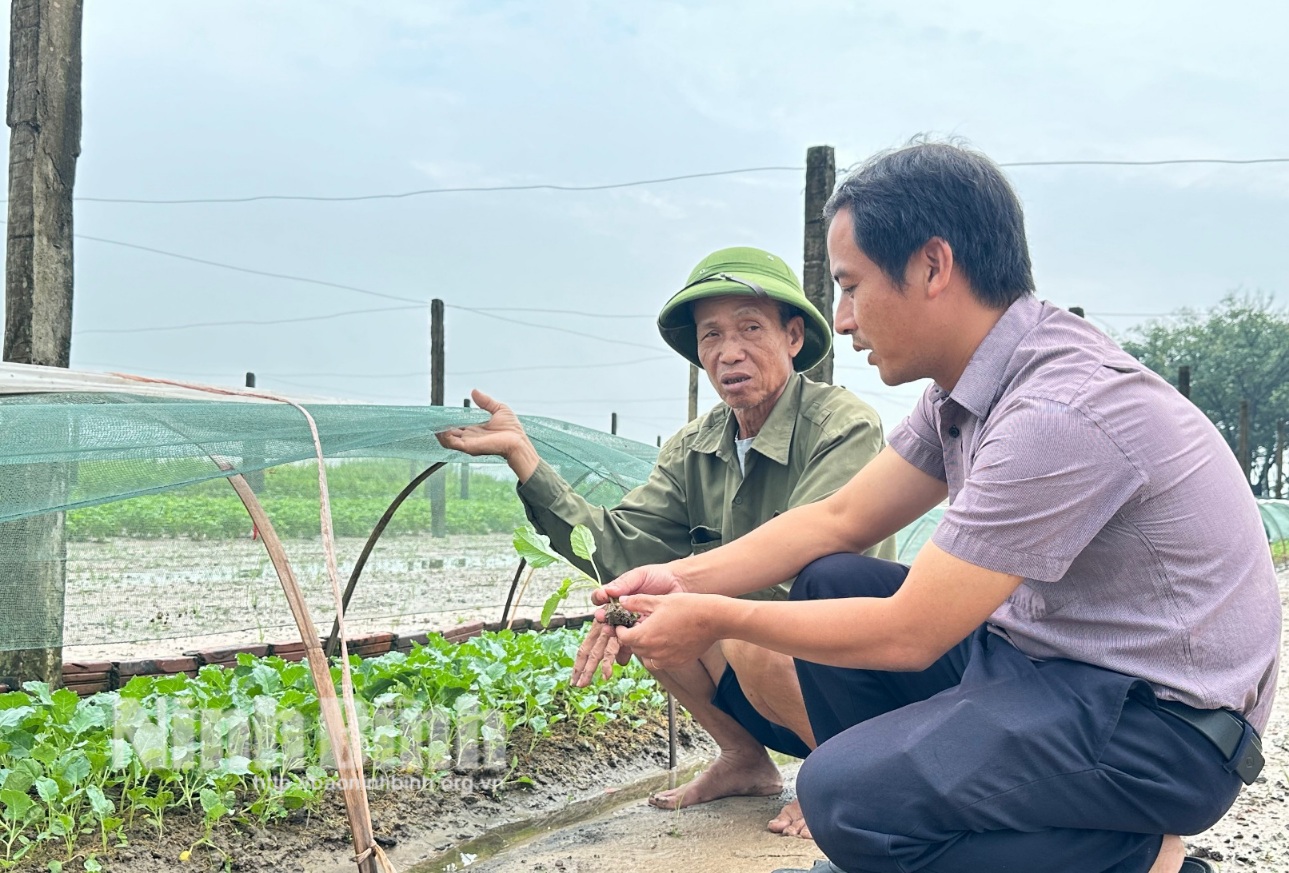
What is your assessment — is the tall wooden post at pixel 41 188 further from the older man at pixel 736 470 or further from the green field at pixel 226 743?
the older man at pixel 736 470

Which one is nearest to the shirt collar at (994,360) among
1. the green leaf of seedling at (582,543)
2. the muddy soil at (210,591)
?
the green leaf of seedling at (582,543)

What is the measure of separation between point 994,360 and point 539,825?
200 centimetres

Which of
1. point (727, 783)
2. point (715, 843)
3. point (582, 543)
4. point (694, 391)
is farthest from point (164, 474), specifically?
point (694, 391)

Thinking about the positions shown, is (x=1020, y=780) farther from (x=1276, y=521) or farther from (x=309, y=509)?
(x=1276, y=521)

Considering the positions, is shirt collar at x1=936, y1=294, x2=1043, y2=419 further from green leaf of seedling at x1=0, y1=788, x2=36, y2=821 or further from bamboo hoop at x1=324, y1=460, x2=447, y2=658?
green leaf of seedling at x1=0, y1=788, x2=36, y2=821

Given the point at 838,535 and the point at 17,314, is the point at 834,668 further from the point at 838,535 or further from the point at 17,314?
the point at 17,314

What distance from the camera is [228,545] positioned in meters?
4.36

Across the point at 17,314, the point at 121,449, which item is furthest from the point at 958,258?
the point at 17,314

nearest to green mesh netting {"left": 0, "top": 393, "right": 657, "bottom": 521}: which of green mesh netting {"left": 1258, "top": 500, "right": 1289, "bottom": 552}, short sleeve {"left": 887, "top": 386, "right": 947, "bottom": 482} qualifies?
short sleeve {"left": 887, "top": 386, "right": 947, "bottom": 482}

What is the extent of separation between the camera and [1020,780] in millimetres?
1618

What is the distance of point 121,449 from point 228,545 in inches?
85.1

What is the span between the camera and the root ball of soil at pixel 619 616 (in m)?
1.94

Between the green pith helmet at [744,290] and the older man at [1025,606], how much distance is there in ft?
2.90

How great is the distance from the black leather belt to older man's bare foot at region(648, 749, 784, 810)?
156 cm
